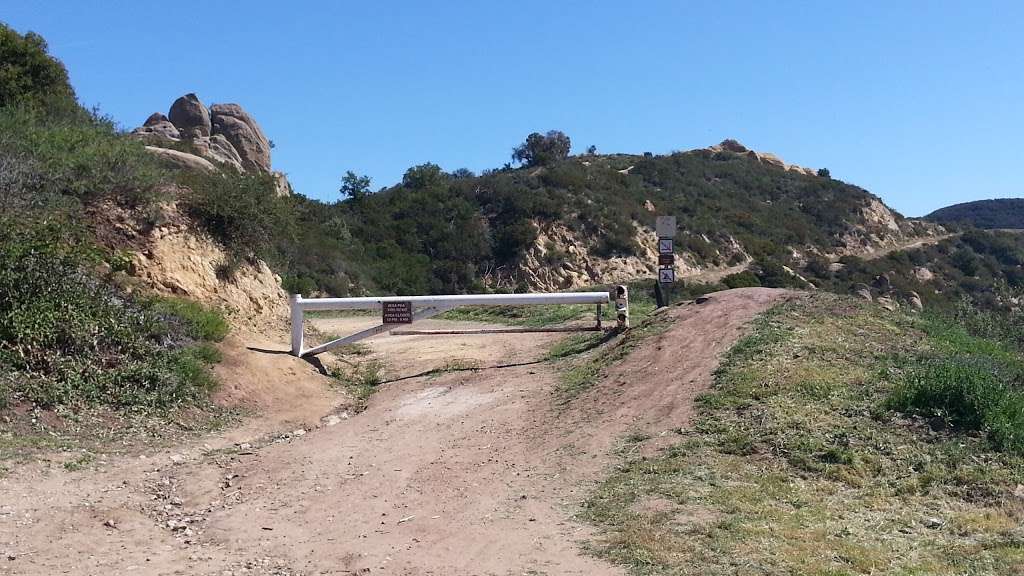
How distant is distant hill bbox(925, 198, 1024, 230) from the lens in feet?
287

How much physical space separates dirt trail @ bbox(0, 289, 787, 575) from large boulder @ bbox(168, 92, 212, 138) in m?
34.4

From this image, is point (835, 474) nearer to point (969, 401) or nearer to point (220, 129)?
point (969, 401)

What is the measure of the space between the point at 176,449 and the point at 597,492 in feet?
14.6

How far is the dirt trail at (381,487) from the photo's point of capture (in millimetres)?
6125

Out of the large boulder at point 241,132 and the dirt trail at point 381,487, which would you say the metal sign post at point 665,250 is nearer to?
the dirt trail at point 381,487

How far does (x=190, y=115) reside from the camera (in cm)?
4409

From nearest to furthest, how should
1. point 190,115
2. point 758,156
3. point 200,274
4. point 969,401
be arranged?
point 969,401
point 200,274
point 190,115
point 758,156

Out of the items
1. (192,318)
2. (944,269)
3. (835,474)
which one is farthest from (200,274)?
(944,269)

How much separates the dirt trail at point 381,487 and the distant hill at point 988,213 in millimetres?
83588

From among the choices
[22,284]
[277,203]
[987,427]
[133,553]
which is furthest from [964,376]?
[277,203]

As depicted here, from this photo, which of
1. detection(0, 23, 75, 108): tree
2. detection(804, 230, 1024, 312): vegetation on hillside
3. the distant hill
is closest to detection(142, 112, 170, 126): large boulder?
detection(0, 23, 75, 108): tree

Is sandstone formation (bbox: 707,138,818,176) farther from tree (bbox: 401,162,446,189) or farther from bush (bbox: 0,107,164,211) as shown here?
bush (bbox: 0,107,164,211)

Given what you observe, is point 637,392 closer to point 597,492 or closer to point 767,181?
point 597,492

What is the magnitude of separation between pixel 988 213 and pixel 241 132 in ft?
254
